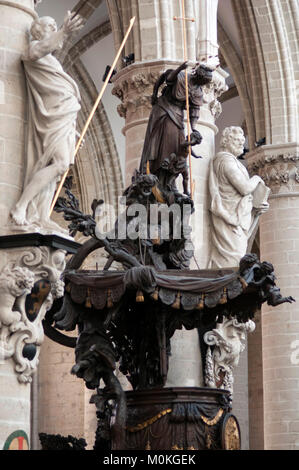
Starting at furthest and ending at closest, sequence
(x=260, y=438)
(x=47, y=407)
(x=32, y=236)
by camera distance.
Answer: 1. (x=260, y=438)
2. (x=47, y=407)
3. (x=32, y=236)

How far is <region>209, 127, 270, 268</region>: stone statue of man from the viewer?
47.7ft

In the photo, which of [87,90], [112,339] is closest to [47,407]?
[87,90]

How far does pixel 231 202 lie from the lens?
14.8m

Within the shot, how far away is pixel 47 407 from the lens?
75.5 ft

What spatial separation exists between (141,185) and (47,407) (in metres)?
12.6

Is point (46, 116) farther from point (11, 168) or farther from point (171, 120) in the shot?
point (171, 120)

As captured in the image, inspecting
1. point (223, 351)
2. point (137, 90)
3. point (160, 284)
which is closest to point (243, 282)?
point (160, 284)

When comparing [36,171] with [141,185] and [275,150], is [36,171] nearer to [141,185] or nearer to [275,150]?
[141,185]

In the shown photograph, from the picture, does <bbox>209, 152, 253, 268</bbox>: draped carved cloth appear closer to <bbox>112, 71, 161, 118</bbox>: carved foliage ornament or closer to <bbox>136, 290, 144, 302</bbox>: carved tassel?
<bbox>112, 71, 161, 118</bbox>: carved foliage ornament

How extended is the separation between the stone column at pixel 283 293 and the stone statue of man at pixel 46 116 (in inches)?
369

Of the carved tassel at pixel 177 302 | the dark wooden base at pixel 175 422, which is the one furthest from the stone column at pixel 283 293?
the carved tassel at pixel 177 302

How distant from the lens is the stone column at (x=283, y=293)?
695 inches

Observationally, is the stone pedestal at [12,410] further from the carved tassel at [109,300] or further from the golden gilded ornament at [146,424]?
the golden gilded ornament at [146,424]

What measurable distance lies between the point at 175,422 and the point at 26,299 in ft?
8.55
